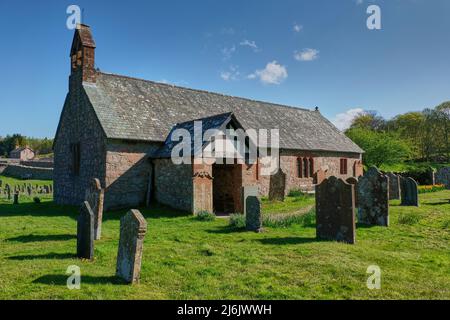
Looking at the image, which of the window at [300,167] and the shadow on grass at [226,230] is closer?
the shadow on grass at [226,230]

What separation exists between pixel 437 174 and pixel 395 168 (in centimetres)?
1996

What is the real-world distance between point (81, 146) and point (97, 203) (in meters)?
10.1

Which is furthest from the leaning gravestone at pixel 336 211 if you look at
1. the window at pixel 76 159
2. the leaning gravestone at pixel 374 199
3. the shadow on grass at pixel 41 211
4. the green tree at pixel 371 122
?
the green tree at pixel 371 122

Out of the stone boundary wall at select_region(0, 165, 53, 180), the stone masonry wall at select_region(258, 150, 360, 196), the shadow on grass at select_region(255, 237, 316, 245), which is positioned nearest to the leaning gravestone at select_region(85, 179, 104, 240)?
the shadow on grass at select_region(255, 237, 316, 245)

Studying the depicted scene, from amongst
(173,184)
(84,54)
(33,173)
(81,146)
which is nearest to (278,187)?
(173,184)

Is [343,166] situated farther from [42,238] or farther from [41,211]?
[42,238]

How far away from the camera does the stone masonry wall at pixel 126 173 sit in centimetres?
1717

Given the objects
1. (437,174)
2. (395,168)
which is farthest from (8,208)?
(395,168)

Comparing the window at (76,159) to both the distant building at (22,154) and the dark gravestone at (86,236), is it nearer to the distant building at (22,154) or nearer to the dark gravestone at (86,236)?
the dark gravestone at (86,236)

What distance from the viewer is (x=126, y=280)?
6.41 meters

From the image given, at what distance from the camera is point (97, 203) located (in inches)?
431

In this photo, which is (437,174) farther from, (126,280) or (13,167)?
(13,167)

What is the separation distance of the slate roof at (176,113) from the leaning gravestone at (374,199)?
11.2 metres
